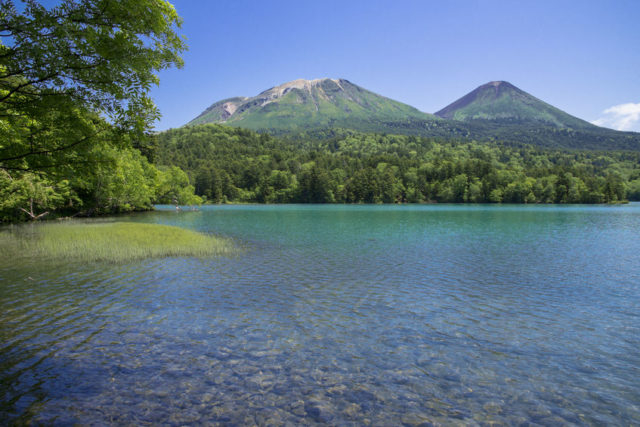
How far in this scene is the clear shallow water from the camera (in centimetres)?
807

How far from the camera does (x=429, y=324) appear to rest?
13.5 meters

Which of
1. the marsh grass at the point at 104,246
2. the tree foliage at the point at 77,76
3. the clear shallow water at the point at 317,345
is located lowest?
the clear shallow water at the point at 317,345

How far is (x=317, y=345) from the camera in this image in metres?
11.5

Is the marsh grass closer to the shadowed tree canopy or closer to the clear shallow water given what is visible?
the clear shallow water

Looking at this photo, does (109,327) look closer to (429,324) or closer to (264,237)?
(429,324)

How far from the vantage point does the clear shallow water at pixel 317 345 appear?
26.5ft

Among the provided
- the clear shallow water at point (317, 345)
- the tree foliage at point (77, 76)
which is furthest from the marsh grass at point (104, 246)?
the tree foliage at point (77, 76)

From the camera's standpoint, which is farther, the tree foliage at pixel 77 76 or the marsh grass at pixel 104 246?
the marsh grass at pixel 104 246

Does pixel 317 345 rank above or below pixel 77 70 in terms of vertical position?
below

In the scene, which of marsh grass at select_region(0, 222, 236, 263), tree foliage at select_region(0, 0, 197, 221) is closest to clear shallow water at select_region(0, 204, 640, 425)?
marsh grass at select_region(0, 222, 236, 263)

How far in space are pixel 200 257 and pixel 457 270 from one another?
18.2m

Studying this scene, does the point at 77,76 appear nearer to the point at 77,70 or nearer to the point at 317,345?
the point at 77,70

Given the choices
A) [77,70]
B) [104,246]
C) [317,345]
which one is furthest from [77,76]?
[104,246]

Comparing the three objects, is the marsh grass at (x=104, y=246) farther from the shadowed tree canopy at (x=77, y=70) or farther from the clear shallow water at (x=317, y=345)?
the shadowed tree canopy at (x=77, y=70)
